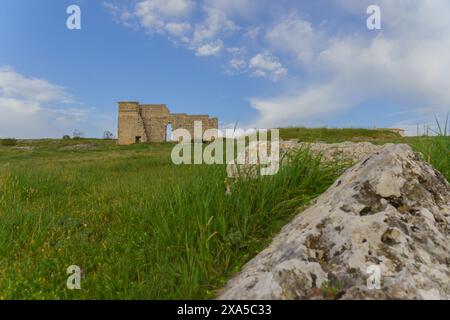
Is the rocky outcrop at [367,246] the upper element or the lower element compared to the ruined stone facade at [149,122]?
lower

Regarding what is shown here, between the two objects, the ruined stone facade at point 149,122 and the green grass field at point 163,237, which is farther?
the ruined stone facade at point 149,122

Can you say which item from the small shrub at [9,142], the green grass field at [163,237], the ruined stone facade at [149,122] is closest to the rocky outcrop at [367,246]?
the green grass field at [163,237]

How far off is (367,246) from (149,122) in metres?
42.6

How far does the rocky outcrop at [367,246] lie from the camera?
208cm

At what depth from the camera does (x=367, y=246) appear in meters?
2.34

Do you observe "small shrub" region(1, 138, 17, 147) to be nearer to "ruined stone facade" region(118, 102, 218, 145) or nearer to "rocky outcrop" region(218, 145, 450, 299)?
"ruined stone facade" region(118, 102, 218, 145)

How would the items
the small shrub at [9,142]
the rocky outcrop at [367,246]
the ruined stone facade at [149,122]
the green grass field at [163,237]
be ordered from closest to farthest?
the rocky outcrop at [367,246] → the green grass field at [163,237] → the ruined stone facade at [149,122] → the small shrub at [9,142]

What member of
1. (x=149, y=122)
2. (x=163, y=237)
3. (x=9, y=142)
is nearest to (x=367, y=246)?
(x=163, y=237)

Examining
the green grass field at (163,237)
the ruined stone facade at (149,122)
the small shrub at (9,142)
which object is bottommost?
the green grass field at (163,237)

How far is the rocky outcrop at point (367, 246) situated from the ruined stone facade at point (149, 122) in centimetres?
3828

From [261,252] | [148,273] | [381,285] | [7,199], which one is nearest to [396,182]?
[381,285]

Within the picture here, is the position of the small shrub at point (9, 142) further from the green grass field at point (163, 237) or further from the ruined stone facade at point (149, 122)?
the green grass field at point (163, 237)

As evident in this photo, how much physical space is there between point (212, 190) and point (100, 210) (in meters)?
2.54
